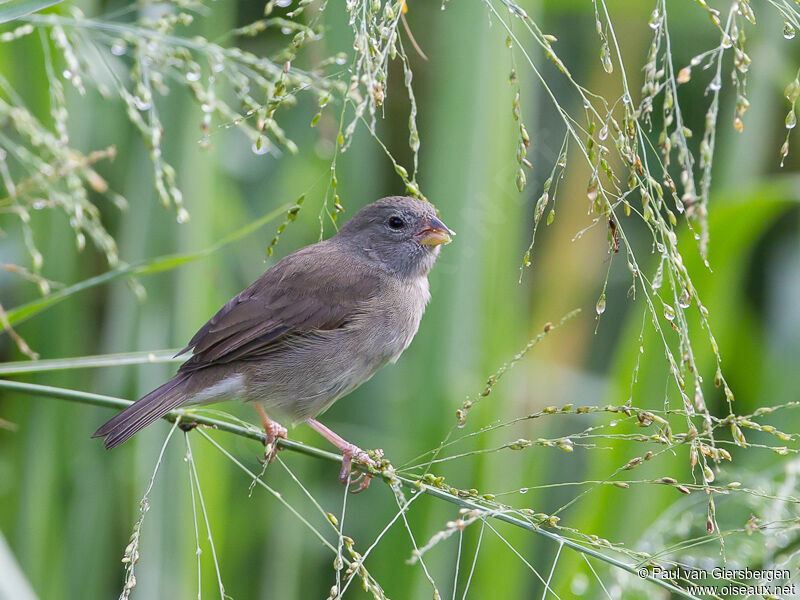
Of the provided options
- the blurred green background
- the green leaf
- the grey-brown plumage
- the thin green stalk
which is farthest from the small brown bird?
the green leaf

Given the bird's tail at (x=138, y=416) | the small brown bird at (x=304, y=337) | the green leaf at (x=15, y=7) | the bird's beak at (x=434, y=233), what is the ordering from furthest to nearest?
1. the bird's beak at (x=434, y=233)
2. the small brown bird at (x=304, y=337)
3. the bird's tail at (x=138, y=416)
4. the green leaf at (x=15, y=7)

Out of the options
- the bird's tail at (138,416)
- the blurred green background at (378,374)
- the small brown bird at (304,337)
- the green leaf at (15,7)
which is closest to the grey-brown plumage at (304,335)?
the small brown bird at (304,337)

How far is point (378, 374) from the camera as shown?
380 cm

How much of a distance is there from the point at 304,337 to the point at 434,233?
58cm

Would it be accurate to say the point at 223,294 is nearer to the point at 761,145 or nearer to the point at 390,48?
the point at 390,48

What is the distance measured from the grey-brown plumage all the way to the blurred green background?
36 centimetres

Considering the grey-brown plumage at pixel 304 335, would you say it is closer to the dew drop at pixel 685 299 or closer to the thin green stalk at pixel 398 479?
the thin green stalk at pixel 398 479

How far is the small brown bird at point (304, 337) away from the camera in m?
2.62

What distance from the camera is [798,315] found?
4.03 meters

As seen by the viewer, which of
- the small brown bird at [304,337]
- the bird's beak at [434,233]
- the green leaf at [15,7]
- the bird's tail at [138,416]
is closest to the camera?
the green leaf at [15,7]

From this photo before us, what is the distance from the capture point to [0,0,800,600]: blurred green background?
3.03 m

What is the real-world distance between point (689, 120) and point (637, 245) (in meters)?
0.79

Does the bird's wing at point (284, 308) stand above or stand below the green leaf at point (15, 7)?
below

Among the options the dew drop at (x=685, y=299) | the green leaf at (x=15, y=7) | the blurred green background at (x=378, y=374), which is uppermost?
the green leaf at (x=15, y=7)
